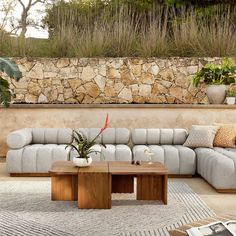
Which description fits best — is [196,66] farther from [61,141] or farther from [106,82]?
[61,141]

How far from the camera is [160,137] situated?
23.2 feet

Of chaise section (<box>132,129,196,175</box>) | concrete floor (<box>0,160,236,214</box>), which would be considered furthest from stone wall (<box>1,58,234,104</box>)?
concrete floor (<box>0,160,236,214</box>)

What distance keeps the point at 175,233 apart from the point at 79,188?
2156 mm

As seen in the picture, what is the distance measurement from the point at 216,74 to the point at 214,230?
20.1 ft

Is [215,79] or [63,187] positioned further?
[215,79]

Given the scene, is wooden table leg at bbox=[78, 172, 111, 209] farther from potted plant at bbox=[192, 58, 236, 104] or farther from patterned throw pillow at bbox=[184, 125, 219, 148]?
potted plant at bbox=[192, 58, 236, 104]

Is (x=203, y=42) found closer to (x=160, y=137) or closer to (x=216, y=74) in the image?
(x=216, y=74)

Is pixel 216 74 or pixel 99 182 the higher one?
pixel 216 74

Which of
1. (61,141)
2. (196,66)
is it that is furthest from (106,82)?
(61,141)

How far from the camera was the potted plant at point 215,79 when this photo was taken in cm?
827

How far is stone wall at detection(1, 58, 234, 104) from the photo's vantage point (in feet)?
29.4

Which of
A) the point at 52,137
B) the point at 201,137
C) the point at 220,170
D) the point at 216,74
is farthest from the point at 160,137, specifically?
the point at 216,74

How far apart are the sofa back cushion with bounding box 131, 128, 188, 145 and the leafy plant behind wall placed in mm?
1614

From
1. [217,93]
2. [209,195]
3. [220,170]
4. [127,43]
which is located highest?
[127,43]
